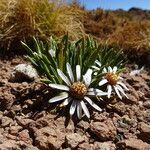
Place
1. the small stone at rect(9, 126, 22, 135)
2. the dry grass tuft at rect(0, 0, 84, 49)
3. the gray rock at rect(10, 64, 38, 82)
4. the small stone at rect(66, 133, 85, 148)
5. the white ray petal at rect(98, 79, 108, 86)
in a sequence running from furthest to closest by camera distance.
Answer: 1. the dry grass tuft at rect(0, 0, 84, 49)
2. the gray rock at rect(10, 64, 38, 82)
3. the white ray petal at rect(98, 79, 108, 86)
4. the small stone at rect(9, 126, 22, 135)
5. the small stone at rect(66, 133, 85, 148)

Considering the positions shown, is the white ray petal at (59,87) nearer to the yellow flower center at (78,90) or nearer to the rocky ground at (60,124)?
the yellow flower center at (78,90)

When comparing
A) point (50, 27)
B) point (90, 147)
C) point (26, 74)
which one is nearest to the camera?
point (90, 147)

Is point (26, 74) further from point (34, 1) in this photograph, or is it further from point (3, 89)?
point (34, 1)

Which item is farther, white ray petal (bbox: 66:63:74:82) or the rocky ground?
white ray petal (bbox: 66:63:74:82)

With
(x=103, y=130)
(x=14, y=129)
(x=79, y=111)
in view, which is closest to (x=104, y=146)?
(x=103, y=130)

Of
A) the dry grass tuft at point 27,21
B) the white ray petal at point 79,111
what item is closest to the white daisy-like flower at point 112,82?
the white ray petal at point 79,111

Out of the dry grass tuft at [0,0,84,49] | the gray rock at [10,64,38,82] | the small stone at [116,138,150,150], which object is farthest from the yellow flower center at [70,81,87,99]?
the dry grass tuft at [0,0,84,49]

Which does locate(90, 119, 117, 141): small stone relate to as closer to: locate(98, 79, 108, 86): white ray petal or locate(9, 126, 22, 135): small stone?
locate(98, 79, 108, 86): white ray petal

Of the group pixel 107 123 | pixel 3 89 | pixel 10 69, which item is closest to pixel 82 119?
pixel 107 123
